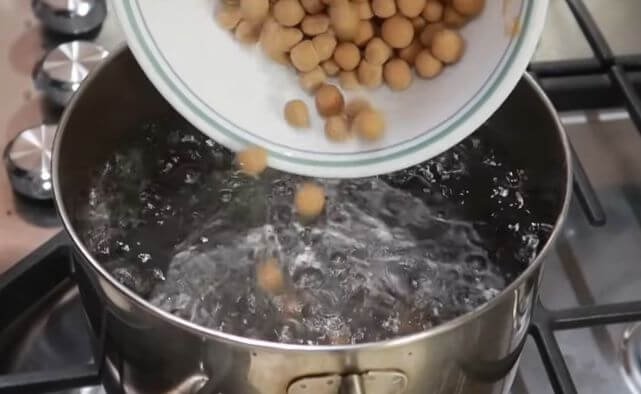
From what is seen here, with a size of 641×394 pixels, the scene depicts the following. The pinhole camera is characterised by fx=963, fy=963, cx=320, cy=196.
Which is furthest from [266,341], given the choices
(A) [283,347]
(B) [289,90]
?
(B) [289,90]

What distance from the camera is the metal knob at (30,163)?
0.64m

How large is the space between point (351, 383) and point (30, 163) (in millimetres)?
314

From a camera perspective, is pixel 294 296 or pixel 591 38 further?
pixel 591 38

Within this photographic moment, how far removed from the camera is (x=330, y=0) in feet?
1.81

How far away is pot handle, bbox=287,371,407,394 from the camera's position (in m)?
0.43

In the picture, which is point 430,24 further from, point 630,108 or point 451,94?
point 630,108

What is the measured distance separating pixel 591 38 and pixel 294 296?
325 mm

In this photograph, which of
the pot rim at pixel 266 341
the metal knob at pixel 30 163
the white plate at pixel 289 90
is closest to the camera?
the pot rim at pixel 266 341

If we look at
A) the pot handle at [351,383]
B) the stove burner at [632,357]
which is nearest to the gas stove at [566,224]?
the stove burner at [632,357]

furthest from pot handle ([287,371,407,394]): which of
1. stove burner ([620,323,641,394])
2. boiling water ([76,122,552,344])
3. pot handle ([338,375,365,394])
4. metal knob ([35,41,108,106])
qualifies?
metal knob ([35,41,108,106])

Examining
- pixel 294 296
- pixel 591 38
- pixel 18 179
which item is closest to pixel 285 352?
pixel 294 296

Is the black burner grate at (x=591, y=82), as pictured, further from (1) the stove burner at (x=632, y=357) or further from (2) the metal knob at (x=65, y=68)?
(2) the metal knob at (x=65, y=68)

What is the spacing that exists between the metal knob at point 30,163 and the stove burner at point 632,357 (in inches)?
15.2

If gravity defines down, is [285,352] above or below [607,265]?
above
